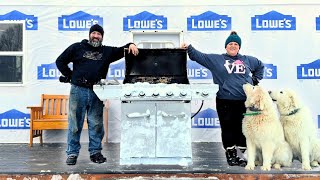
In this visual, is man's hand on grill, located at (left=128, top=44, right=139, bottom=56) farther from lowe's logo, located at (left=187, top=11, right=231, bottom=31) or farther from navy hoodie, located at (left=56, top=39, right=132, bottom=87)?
lowe's logo, located at (left=187, top=11, right=231, bottom=31)

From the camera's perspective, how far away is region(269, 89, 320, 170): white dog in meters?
4.32

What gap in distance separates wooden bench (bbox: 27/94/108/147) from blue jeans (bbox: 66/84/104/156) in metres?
2.18

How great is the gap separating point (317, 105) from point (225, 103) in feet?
11.8

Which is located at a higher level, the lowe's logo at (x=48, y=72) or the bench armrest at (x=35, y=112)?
the lowe's logo at (x=48, y=72)

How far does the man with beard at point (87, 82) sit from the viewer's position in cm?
466

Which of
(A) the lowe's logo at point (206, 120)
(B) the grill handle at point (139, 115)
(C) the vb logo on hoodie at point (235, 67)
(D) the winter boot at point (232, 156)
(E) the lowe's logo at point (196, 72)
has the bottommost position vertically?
(D) the winter boot at point (232, 156)

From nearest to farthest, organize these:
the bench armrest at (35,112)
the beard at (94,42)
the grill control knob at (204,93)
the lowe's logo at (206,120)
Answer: the grill control knob at (204,93) < the beard at (94,42) < the bench armrest at (35,112) < the lowe's logo at (206,120)

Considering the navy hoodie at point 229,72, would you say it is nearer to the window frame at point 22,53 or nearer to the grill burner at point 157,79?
the grill burner at point 157,79

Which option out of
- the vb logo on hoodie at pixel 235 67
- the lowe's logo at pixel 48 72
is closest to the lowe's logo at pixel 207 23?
the lowe's logo at pixel 48 72

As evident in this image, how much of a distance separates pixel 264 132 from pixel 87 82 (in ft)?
7.10

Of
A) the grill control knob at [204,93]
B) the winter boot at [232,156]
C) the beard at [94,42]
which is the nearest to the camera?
the grill control knob at [204,93]

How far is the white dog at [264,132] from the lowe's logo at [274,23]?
3.52 meters

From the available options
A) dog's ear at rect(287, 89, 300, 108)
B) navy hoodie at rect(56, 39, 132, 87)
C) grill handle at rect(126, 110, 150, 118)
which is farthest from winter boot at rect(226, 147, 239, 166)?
navy hoodie at rect(56, 39, 132, 87)

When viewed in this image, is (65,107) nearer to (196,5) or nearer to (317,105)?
(196,5)
